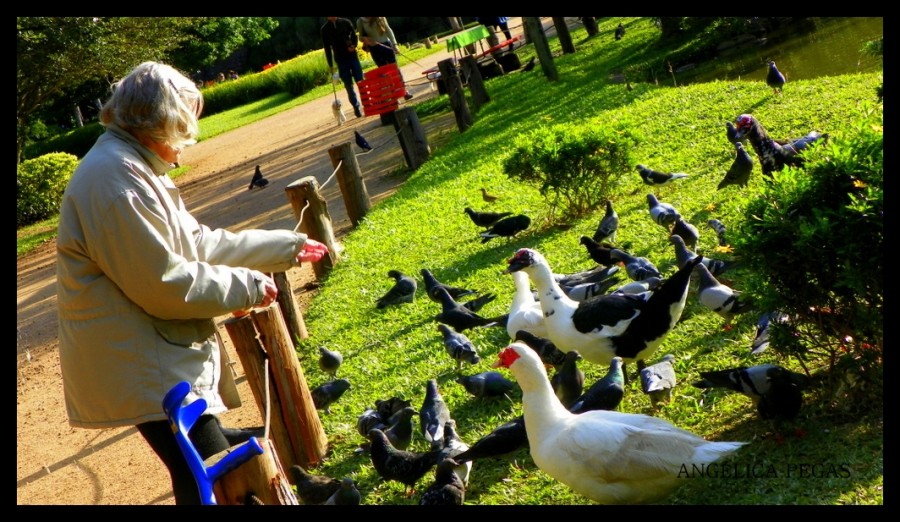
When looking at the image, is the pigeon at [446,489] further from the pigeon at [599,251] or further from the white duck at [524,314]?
the pigeon at [599,251]

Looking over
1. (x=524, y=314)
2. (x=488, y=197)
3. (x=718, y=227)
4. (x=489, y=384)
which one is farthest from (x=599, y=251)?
(x=488, y=197)

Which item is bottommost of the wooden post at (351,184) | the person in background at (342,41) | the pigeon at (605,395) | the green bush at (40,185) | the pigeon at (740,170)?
the pigeon at (605,395)

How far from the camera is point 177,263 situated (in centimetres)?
376

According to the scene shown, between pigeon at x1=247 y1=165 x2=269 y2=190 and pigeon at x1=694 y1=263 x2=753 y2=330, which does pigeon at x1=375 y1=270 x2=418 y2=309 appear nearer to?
pigeon at x1=694 y1=263 x2=753 y2=330

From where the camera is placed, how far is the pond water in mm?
14594

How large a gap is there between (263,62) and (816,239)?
55736 mm

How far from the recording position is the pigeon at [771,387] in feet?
14.8

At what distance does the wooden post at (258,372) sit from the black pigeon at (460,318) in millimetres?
1854

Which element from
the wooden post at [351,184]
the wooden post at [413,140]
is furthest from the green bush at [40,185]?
the wooden post at [351,184]

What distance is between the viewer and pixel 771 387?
4523 mm

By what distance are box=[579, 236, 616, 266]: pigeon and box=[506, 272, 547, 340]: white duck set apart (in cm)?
84

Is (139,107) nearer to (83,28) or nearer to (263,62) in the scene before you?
(83,28)

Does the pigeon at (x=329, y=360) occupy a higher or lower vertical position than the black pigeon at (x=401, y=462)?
higher

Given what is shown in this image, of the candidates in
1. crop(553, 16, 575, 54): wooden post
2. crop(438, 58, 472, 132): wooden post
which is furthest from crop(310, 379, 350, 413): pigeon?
crop(553, 16, 575, 54): wooden post
